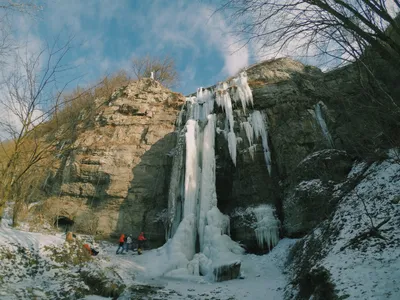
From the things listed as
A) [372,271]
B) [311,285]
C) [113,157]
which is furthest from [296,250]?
[113,157]

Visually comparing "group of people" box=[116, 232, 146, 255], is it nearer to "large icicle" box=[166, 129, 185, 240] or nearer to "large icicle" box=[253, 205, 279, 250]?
"large icicle" box=[166, 129, 185, 240]

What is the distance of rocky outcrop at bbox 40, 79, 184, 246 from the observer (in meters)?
14.5

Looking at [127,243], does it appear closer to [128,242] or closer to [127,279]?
[128,242]

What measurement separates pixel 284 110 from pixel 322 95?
2604 millimetres

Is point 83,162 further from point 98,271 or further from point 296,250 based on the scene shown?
point 296,250

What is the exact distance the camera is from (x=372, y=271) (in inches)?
204

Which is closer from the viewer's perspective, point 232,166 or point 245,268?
point 245,268

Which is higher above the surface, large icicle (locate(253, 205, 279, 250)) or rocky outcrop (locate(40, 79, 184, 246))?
rocky outcrop (locate(40, 79, 184, 246))

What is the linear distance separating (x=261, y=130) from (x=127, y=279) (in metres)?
9.43

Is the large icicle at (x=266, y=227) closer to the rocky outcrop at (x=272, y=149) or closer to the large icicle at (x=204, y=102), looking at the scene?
the rocky outcrop at (x=272, y=149)

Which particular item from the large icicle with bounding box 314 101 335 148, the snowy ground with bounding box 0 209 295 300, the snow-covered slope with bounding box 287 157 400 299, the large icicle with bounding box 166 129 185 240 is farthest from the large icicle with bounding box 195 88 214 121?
the snow-covered slope with bounding box 287 157 400 299

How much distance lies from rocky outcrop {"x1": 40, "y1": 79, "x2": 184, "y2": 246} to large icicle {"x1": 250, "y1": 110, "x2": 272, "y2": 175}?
15.9 ft

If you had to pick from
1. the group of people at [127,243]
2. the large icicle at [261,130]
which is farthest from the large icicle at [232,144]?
the group of people at [127,243]

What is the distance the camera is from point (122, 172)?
614 inches
